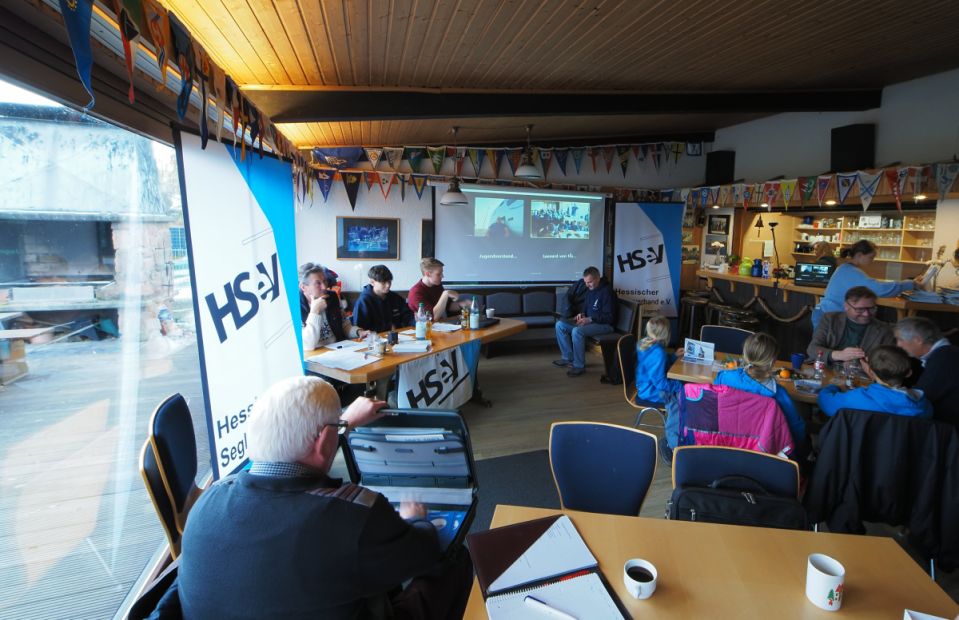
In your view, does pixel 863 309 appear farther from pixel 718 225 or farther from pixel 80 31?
pixel 718 225

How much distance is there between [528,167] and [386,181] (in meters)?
2.18

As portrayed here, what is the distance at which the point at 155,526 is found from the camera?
2.86 metres

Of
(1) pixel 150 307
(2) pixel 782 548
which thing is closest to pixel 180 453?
(1) pixel 150 307

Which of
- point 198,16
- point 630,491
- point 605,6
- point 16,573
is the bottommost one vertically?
point 16,573

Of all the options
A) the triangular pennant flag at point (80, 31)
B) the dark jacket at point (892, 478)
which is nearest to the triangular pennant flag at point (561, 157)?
the dark jacket at point (892, 478)

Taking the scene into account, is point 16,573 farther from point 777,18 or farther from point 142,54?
point 777,18

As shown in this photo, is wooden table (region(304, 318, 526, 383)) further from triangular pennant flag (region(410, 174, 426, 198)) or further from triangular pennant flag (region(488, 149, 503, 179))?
triangular pennant flag (region(488, 149, 503, 179))

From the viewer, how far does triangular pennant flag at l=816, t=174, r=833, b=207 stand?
6352mm

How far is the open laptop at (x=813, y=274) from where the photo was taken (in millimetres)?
6359

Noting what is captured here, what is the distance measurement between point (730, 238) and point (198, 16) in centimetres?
907

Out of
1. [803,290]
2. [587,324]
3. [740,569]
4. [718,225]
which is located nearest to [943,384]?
[740,569]

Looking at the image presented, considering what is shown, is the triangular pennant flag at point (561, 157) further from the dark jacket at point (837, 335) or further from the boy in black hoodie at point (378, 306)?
the dark jacket at point (837, 335)

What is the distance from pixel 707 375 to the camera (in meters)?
3.52

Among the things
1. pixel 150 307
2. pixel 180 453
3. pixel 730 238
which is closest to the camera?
pixel 180 453
